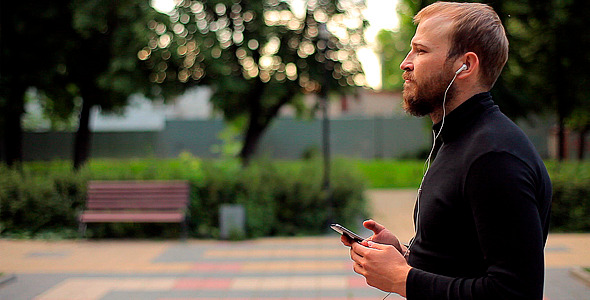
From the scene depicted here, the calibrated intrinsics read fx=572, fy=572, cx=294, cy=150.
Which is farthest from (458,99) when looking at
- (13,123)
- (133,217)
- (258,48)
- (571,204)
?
(13,123)

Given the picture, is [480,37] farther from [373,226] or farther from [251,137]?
[251,137]

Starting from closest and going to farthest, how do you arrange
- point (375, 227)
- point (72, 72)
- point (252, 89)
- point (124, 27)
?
A: 1. point (375, 227)
2. point (124, 27)
3. point (252, 89)
4. point (72, 72)

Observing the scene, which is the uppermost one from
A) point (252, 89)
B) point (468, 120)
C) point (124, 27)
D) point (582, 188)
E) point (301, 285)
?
point (124, 27)

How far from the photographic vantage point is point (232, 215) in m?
8.88

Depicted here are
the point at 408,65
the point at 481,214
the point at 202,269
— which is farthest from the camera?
the point at 202,269

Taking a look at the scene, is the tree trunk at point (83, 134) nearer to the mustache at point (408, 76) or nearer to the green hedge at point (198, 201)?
the green hedge at point (198, 201)

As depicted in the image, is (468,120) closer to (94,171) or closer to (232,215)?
(232,215)

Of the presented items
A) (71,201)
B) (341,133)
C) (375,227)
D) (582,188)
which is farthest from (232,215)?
(341,133)

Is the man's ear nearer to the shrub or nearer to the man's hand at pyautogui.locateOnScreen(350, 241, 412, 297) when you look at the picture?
the man's hand at pyautogui.locateOnScreen(350, 241, 412, 297)

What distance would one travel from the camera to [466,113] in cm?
158

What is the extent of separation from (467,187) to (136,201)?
846cm

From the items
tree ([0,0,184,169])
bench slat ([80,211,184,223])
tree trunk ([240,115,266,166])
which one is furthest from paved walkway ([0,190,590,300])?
tree trunk ([240,115,266,166])

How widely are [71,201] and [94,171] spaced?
700 millimetres

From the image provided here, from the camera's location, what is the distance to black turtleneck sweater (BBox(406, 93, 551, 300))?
1370 millimetres
